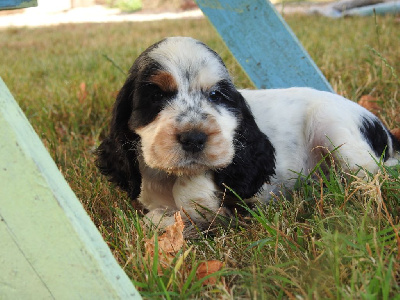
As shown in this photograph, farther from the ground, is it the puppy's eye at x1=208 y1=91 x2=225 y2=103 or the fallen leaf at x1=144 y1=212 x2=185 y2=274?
the puppy's eye at x1=208 y1=91 x2=225 y2=103

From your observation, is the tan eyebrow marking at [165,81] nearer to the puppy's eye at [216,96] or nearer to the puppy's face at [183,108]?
the puppy's face at [183,108]

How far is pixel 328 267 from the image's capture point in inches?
69.9

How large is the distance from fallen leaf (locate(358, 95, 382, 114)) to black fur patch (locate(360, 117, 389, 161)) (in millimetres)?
866

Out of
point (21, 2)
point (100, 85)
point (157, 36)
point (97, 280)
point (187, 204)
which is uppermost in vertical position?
point (21, 2)

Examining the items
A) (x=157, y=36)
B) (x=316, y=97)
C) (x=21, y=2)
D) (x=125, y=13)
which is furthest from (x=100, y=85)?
(x=125, y=13)

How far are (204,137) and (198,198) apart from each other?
1.52 feet

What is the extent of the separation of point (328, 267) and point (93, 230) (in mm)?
759

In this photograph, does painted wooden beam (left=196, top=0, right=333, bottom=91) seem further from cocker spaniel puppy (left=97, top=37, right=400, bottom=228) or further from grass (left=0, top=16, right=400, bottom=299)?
cocker spaniel puppy (left=97, top=37, right=400, bottom=228)

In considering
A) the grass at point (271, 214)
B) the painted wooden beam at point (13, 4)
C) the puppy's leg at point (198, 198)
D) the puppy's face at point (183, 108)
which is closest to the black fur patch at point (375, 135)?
the grass at point (271, 214)

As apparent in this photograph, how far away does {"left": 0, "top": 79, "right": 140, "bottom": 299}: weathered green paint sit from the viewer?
155 cm

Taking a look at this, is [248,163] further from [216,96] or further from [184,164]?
[184,164]

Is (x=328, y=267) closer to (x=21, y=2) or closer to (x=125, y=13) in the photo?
→ (x=21, y=2)

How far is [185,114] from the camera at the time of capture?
2457 millimetres

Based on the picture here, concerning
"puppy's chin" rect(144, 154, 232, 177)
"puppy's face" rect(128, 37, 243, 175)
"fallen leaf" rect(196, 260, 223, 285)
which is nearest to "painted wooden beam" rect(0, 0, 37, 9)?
"puppy's face" rect(128, 37, 243, 175)
